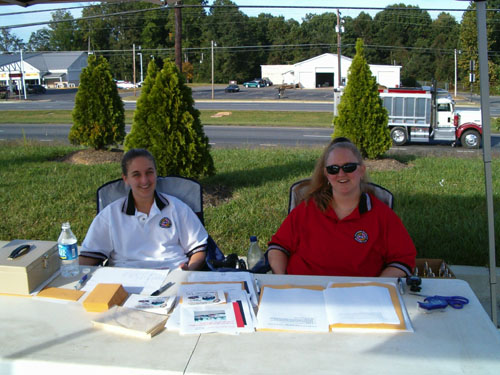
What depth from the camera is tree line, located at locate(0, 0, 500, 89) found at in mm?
69125

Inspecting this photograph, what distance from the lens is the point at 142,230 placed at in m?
3.41

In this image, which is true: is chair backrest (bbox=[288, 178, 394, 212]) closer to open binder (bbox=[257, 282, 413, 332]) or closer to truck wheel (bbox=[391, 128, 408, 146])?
open binder (bbox=[257, 282, 413, 332])

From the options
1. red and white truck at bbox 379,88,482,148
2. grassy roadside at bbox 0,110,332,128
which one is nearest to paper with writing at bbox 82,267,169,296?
red and white truck at bbox 379,88,482,148

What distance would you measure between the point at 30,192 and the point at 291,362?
677 cm

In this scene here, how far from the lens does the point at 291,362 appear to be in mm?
1866

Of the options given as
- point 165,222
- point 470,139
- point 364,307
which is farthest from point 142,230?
point 470,139

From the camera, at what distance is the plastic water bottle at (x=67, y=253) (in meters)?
2.79

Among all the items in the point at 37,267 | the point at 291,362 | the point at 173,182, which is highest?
the point at 173,182

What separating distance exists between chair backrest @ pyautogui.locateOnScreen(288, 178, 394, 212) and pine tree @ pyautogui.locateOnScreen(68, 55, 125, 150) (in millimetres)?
7829

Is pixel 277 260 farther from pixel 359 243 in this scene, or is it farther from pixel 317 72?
pixel 317 72

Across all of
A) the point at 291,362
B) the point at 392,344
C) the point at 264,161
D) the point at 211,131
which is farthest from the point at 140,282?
the point at 211,131

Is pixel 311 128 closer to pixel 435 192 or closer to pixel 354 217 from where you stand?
pixel 435 192

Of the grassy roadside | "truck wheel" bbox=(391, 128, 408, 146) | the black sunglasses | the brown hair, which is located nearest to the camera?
the black sunglasses

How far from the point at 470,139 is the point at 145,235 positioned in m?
16.2
